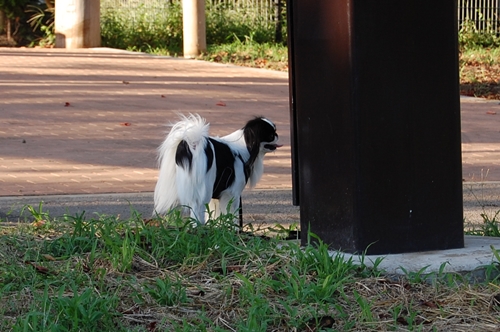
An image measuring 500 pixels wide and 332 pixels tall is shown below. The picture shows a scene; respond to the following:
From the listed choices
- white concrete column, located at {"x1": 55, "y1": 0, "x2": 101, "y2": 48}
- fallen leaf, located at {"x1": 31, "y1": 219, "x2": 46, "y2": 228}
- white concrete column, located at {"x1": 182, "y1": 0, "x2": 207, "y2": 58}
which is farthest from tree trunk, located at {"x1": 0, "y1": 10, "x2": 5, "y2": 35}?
fallen leaf, located at {"x1": 31, "y1": 219, "x2": 46, "y2": 228}

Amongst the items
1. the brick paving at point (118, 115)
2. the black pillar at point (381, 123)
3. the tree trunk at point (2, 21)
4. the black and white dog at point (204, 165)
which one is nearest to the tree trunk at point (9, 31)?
the tree trunk at point (2, 21)

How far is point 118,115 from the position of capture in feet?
38.7

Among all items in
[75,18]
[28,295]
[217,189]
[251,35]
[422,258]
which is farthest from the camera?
[251,35]

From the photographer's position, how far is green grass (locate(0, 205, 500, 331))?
3820 millimetres

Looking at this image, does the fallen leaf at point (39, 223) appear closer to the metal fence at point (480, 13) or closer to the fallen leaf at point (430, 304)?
the fallen leaf at point (430, 304)

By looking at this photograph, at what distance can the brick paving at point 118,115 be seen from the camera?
8.45 meters

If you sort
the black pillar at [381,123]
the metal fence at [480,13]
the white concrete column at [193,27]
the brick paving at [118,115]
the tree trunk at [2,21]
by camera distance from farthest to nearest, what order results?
the metal fence at [480,13], the tree trunk at [2,21], the white concrete column at [193,27], the brick paving at [118,115], the black pillar at [381,123]

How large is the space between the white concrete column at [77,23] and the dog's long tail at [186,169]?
16073 mm

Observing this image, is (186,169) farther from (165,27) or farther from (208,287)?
(165,27)

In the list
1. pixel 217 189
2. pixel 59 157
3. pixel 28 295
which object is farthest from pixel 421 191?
pixel 59 157

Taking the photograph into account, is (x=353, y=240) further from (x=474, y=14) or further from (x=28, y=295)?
(x=474, y=14)

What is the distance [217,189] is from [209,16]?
1823 cm

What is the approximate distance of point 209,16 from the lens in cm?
2358

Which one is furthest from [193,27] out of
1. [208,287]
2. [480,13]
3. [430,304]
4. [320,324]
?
[320,324]
